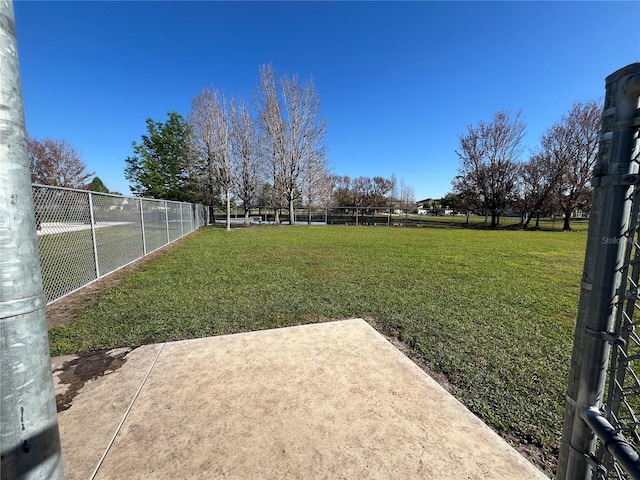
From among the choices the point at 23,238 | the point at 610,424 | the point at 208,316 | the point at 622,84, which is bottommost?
the point at 208,316

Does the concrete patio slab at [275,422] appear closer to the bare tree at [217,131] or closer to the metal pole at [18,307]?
the metal pole at [18,307]

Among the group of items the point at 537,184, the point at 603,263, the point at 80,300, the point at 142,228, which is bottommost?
the point at 80,300

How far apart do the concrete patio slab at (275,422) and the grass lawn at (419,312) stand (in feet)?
1.13

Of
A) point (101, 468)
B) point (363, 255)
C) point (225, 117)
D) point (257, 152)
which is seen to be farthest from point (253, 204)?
point (101, 468)

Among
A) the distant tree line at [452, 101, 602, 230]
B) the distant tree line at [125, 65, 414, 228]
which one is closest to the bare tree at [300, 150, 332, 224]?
the distant tree line at [125, 65, 414, 228]

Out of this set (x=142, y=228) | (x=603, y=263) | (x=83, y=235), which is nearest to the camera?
(x=603, y=263)

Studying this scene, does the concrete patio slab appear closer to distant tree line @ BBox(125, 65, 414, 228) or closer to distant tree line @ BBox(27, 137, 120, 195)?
distant tree line @ BBox(125, 65, 414, 228)

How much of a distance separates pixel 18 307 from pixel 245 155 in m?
22.6

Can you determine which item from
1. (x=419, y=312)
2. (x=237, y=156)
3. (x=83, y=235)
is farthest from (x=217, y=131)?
(x=419, y=312)

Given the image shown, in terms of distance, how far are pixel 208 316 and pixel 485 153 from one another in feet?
93.5

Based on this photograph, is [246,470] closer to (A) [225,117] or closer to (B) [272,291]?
(B) [272,291]

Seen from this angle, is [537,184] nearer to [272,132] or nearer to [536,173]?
[536,173]

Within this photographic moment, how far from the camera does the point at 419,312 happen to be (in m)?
3.70

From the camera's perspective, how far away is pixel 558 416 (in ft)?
6.02
